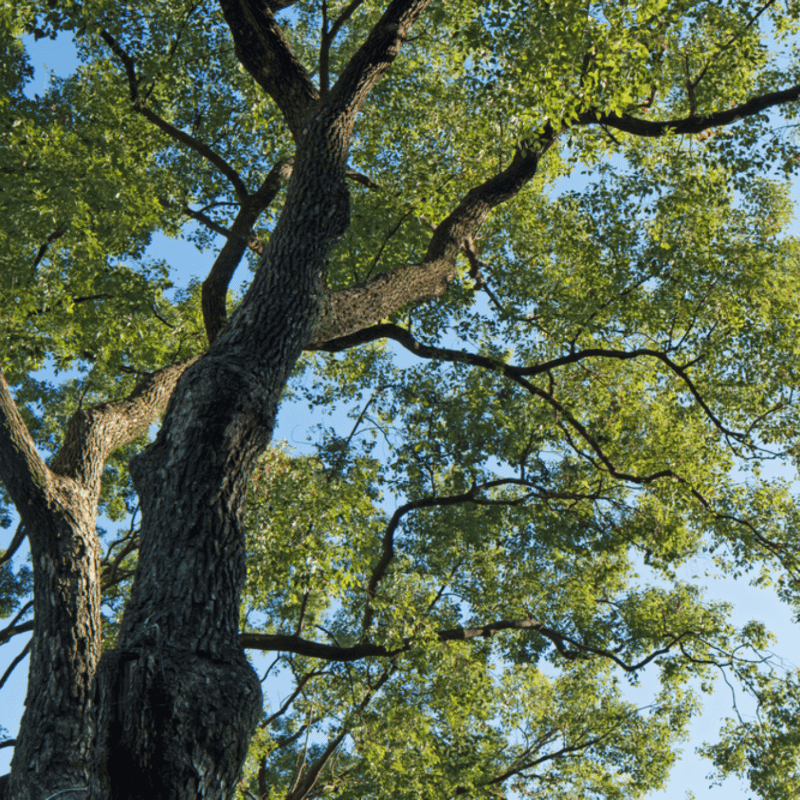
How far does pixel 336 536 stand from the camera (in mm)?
9555

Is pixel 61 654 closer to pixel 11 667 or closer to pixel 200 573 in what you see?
pixel 200 573

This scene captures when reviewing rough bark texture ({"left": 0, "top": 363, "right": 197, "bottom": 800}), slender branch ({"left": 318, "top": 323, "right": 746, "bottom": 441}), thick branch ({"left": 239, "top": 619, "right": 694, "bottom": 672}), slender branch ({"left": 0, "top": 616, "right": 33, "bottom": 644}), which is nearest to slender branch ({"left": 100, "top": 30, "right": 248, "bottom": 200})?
slender branch ({"left": 318, "top": 323, "right": 746, "bottom": 441})

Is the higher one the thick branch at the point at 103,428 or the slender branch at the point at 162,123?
the slender branch at the point at 162,123

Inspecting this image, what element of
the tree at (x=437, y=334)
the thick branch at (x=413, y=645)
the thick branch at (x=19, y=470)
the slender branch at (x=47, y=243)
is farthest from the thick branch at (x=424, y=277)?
the slender branch at (x=47, y=243)

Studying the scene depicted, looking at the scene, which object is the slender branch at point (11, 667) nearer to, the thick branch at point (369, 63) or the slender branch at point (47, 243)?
the slender branch at point (47, 243)

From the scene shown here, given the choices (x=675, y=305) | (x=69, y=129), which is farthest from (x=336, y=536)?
(x=69, y=129)

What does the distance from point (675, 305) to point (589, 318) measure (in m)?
1.63

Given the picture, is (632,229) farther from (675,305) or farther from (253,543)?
(253,543)

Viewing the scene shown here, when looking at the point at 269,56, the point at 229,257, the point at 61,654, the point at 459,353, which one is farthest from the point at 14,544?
the point at 269,56

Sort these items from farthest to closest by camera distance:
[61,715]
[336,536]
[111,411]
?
[336,536] < [111,411] < [61,715]

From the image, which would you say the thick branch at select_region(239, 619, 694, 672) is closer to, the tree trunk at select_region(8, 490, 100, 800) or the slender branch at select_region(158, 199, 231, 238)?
the tree trunk at select_region(8, 490, 100, 800)

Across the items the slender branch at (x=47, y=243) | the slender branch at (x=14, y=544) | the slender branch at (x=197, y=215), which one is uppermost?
the slender branch at (x=197, y=215)

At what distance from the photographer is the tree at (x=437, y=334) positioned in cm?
630

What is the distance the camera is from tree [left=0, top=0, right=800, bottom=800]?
6305mm
